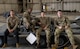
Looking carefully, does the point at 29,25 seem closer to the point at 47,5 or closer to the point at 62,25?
the point at 62,25

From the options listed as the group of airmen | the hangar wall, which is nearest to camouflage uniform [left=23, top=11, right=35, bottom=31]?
the group of airmen

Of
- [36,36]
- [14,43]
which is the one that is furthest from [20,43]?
[36,36]

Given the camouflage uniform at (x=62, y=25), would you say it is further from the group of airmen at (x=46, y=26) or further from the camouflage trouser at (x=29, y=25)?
the camouflage trouser at (x=29, y=25)

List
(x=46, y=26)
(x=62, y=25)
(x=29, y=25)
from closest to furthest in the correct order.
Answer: (x=62, y=25), (x=46, y=26), (x=29, y=25)

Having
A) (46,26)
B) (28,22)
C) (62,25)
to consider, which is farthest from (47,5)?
(62,25)

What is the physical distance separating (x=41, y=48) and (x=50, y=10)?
13818 millimetres

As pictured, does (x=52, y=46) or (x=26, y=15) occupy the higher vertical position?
(x=26, y=15)

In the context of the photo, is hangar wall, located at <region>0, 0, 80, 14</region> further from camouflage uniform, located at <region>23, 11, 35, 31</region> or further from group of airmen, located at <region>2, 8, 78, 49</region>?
group of airmen, located at <region>2, 8, 78, 49</region>

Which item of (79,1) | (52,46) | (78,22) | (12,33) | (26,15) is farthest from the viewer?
(79,1)

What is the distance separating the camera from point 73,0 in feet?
67.3

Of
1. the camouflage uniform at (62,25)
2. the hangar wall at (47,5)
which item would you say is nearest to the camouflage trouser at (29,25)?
the camouflage uniform at (62,25)

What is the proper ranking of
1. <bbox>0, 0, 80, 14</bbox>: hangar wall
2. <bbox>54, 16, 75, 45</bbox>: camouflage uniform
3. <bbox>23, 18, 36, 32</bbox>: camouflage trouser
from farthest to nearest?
<bbox>0, 0, 80, 14</bbox>: hangar wall, <bbox>23, 18, 36, 32</bbox>: camouflage trouser, <bbox>54, 16, 75, 45</bbox>: camouflage uniform

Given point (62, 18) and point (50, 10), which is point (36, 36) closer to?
point (62, 18)

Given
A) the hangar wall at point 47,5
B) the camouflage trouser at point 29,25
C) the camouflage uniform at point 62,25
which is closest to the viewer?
the camouflage uniform at point 62,25
